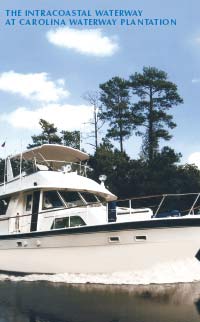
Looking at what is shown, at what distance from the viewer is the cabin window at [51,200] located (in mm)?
13727

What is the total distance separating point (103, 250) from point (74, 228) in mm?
1056

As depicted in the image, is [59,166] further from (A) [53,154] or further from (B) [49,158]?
(A) [53,154]

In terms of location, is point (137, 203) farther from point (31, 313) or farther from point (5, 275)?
point (31, 313)

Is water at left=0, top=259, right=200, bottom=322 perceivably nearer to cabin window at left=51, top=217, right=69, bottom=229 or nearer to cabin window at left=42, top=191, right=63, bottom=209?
cabin window at left=51, top=217, right=69, bottom=229

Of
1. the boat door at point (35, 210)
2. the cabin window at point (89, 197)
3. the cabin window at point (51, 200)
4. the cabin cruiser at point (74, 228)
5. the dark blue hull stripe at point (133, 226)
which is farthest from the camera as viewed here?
the cabin window at point (89, 197)

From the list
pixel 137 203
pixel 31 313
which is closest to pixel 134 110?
pixel 137 203

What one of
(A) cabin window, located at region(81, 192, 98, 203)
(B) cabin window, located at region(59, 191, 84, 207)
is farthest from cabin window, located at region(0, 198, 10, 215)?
(A) cabin window, located at region(81, 192, 98, 203)

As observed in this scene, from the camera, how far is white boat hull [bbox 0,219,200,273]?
1101 centimetres

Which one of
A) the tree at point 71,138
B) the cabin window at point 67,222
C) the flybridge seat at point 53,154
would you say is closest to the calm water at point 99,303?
the cabin window at point 67,222

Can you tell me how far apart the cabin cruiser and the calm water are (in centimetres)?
84

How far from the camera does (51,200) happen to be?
45.3ft

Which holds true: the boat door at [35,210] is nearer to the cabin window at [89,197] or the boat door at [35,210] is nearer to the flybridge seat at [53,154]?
the flybridge seat at [53,154]

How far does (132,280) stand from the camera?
37.0ft

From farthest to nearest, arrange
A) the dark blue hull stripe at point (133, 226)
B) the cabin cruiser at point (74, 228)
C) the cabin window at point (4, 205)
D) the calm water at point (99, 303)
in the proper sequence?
1. the cabin window at point (4, 205)
2. the cabin cruiser at point (74, 228)
3. the dark blue hull stripe at point (133, 226)
4. the calm water at point (99, 303)
